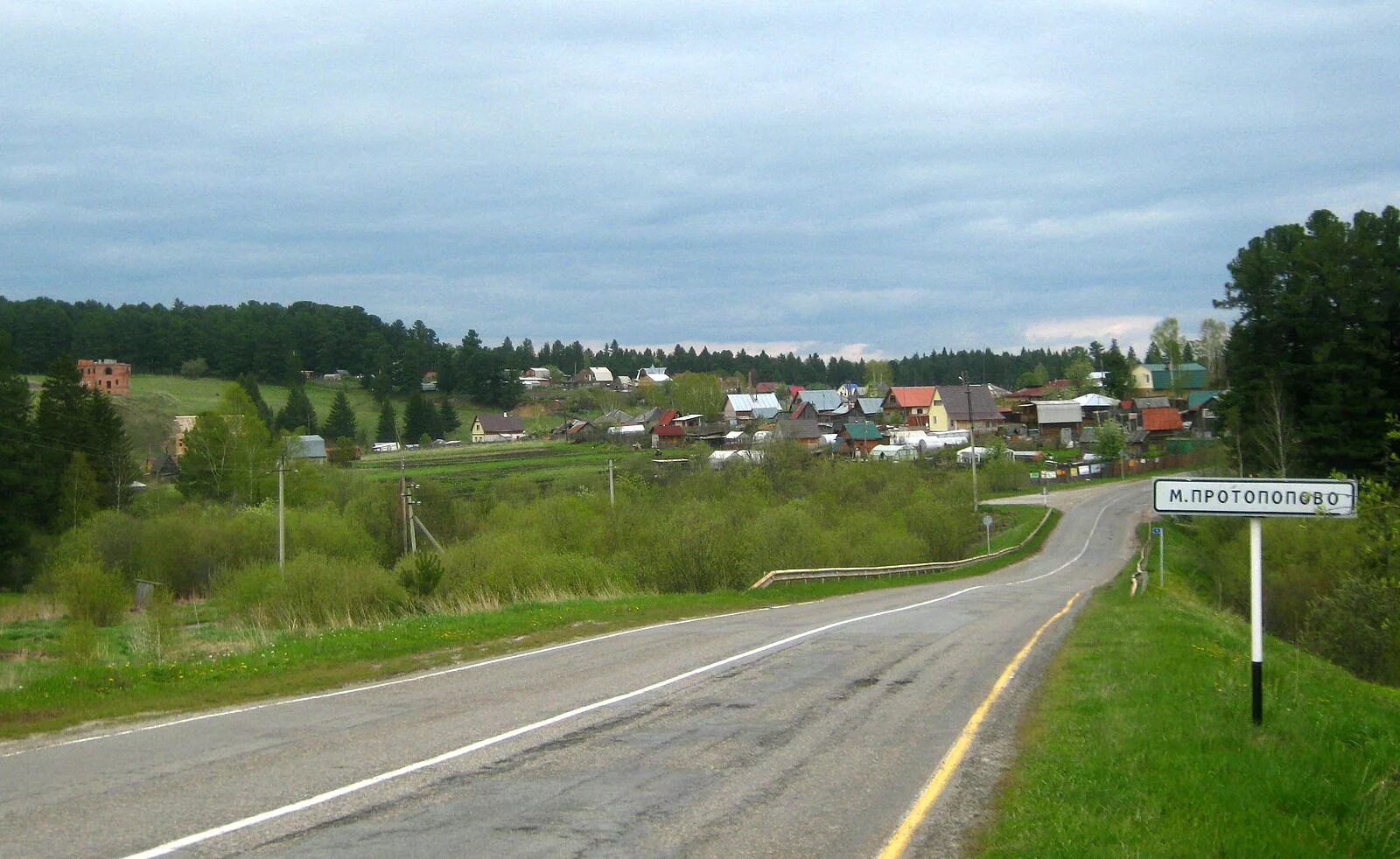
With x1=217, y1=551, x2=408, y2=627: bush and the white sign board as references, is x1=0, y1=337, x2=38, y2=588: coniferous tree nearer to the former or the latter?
x1=217, y1=551, x2=408, y2=627: bush

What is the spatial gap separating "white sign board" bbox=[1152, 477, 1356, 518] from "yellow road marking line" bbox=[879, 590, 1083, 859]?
9.59 ft

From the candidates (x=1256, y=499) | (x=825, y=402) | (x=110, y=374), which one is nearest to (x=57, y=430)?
(x=110, y=374)

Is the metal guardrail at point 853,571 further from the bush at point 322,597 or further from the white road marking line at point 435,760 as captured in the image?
the white road marking line at point 435,760

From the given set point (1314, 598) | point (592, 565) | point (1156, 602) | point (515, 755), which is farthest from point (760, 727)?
point (1314, 598)

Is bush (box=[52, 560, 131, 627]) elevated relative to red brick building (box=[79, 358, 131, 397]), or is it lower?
lower

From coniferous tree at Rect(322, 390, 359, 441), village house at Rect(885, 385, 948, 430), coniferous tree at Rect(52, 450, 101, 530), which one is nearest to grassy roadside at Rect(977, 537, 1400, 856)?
coniferous tree at Rect(52, 450, 101, 530)

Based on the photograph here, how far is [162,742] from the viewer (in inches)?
418

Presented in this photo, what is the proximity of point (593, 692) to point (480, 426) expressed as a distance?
11547 cm

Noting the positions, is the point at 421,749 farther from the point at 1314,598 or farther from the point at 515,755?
the point at 1314,598

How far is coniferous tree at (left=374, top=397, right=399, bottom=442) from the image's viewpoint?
11919 centimetres

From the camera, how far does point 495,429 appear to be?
126312mm

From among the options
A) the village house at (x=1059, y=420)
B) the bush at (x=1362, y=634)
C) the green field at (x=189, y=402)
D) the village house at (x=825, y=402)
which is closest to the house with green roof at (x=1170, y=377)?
the village house at (x=1059, y=420)

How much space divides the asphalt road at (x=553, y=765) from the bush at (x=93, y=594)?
2593cm

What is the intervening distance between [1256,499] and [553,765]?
664 centimetres
